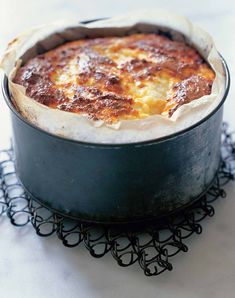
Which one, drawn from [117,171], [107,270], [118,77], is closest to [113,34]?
[118,77]

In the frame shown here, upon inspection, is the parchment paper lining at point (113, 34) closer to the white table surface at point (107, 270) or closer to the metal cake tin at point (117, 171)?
the metal cake tin at point (117, 171)

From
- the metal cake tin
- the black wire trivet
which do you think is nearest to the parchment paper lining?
the metal cake tin

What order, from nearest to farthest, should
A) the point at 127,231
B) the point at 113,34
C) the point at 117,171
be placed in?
→ the point at 117,171 → the point at 127,231 → the point at 113,34

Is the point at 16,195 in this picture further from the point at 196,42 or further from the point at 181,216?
the point at 196,42

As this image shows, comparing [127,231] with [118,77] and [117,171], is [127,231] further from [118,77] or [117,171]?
[118,77]

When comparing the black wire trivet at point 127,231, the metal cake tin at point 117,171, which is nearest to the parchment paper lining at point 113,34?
the metal cake tin at point 117,171

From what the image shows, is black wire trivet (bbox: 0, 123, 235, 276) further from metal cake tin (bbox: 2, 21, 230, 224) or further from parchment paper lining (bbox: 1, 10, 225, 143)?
parchment paper lining (bbox: 1, 10, 225, 143)

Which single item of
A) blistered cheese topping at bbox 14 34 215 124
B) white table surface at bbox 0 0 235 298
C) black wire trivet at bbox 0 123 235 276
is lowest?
white table surface at bbox 0 0 235 298
